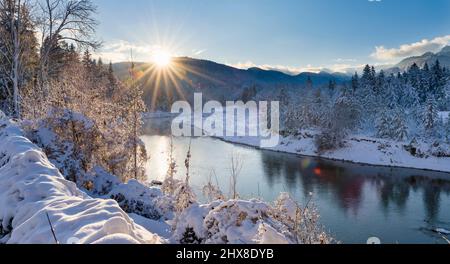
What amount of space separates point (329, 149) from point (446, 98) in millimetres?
38053

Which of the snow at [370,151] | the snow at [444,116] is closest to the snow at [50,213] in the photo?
the snow at [370,151]

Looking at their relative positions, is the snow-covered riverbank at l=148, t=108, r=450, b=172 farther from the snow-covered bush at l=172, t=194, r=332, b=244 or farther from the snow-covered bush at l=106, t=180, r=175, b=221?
the snow-covered bush at l=172, t=194, r=332, b=244

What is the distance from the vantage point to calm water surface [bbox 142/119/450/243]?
75.7 ft

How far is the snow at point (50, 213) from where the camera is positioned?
12.4ft

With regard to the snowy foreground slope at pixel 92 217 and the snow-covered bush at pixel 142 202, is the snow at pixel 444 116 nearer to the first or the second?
the snow-covered bush at pixel 142 202

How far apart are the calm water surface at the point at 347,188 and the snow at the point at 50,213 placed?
1114cm

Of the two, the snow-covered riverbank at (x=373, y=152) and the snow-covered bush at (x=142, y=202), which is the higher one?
the snow-covered bush at (x=142, y=202)

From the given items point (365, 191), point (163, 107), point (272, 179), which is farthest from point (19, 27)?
point (163, 107)

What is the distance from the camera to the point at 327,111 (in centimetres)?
6325

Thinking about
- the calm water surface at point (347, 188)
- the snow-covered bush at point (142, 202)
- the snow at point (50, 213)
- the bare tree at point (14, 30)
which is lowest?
the calm water surface at point (347, 188)

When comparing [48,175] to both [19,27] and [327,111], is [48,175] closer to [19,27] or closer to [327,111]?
[19,27]

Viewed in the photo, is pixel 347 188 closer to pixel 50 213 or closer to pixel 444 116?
pixel 50 213

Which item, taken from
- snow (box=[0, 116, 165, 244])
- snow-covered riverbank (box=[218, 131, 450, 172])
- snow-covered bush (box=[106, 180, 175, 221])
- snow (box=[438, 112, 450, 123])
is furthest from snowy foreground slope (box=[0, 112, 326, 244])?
snow (box=[438, 112, 450, 123])

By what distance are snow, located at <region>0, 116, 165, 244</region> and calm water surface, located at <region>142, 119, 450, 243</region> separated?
11142 millimetres
